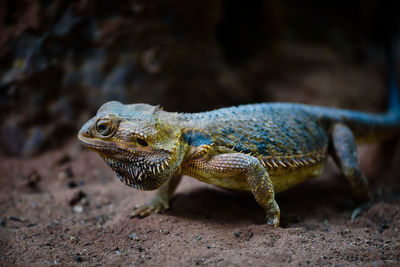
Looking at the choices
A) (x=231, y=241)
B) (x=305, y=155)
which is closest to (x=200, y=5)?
(x=305, y=155)

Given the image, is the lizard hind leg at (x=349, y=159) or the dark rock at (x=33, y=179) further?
the dark rock at (x=33, y=179)

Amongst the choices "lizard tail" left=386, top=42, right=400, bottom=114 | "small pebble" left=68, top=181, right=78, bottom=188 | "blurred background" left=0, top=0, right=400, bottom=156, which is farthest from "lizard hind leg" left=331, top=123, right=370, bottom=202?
"small pebble" left=68, top=181, right=78, bottom=188

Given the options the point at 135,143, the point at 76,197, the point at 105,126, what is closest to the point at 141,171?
the point at 135,143

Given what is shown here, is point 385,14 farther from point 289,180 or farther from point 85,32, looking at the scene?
point 85,32

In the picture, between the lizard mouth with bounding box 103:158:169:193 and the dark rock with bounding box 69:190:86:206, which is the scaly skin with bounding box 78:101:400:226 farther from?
the dark rock with bounding box 69:190:86:206

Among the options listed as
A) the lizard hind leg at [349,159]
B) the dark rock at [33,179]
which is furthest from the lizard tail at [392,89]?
the dark rock at [33,179]

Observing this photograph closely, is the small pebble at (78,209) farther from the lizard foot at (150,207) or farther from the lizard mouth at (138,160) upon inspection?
the lizard mouth at (138,160)
